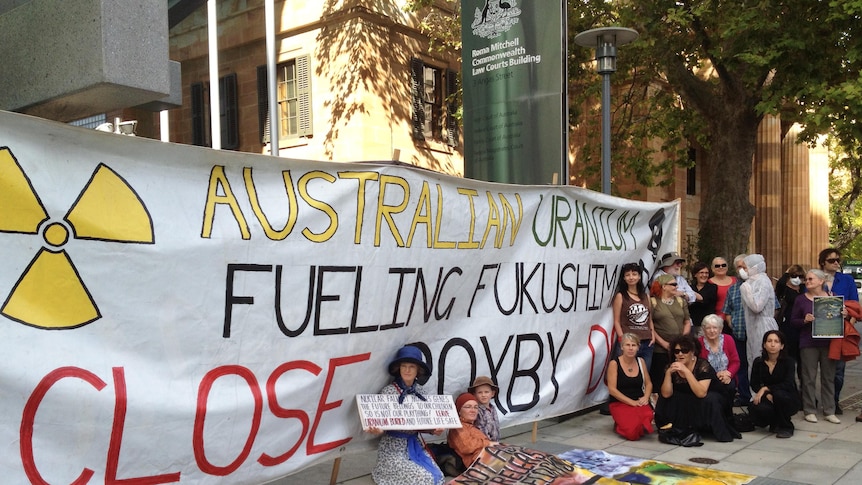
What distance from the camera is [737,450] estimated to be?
7090 millimetres

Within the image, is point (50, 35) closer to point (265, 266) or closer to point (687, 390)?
point (265, 266)

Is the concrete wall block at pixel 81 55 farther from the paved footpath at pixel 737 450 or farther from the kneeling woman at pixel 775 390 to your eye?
the kneeling woman at pixel 775 390

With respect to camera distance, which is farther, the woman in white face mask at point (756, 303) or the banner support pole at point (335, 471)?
the woman in white face mask at point (756, 303)

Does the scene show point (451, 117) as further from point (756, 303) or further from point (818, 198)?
point (818, 198)

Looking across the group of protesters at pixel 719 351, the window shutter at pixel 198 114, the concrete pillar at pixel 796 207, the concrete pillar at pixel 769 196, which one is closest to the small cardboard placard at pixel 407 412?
the group of protesters at pixel 719 351

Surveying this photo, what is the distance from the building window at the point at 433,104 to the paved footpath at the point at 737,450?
1240 cm

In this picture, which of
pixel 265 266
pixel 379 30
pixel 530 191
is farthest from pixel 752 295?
pixel 379 30

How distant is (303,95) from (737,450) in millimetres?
14637

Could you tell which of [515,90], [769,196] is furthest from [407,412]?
[769,196]

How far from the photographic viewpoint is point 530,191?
22.6 ft

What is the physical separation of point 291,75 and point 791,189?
2006 centimetres

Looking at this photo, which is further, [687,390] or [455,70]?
[455,70]

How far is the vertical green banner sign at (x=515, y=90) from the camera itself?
842 cm

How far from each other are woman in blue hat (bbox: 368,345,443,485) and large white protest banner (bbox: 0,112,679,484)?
0.38ft
